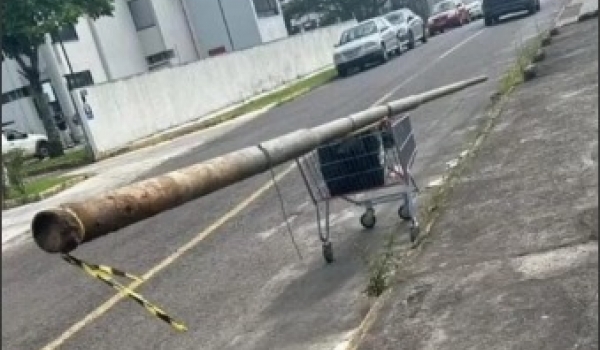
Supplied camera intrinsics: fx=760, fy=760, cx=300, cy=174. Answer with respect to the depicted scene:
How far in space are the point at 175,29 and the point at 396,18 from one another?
1336 centimetres

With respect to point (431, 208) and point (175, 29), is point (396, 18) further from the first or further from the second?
point (431, 208)

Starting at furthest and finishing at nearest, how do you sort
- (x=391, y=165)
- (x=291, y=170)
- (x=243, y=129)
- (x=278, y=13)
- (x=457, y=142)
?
(x=278, y=13) → (x=243, y=129) → (x=291, y=170) → (x=457, y=142) → (x=391, y=165)

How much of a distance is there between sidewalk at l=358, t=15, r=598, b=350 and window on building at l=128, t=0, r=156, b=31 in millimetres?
33471

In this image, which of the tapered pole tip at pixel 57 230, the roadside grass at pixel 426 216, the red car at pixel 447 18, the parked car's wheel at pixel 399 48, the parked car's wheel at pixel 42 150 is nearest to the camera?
the tapered pole tip at pixel 57 230

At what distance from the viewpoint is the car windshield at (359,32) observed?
3008 centimetres

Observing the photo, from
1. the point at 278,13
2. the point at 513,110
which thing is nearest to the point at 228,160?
the point at 513,110

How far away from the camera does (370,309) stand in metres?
5.11

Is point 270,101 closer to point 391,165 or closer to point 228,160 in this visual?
point 391,165

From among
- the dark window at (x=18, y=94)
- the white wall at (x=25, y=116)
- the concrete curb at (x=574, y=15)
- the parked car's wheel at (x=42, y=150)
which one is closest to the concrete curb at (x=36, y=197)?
the parked car's wheel at (x=42, y=150)

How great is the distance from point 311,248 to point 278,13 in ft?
140

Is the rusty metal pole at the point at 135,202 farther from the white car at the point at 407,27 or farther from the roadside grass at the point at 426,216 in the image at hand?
the white car at the point at 407,27

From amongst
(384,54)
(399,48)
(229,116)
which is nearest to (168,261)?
(229,116)

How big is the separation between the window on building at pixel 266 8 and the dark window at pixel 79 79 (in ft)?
44.9

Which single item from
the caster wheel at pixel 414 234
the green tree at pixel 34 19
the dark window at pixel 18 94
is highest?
the green tree at pixel 34 19
